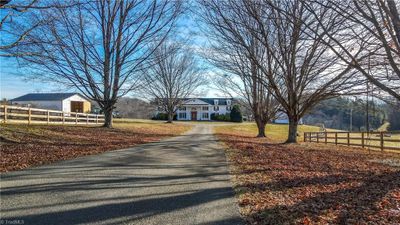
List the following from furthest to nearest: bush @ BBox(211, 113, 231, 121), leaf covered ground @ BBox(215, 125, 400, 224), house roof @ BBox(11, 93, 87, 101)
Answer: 1. bush @ BBox(211, 113, 231, 121)
2. house roof @ BBox(11, 93, 87, 101)
3. leaf covered ground @ BBox(215, 125, 400, 224)

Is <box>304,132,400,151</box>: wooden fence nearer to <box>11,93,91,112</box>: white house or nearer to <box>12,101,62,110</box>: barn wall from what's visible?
<box>11,93,91,112</box>: white house

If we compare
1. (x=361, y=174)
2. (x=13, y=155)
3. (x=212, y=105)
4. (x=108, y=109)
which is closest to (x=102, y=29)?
(x=108, y=109)

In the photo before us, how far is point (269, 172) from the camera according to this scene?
→ 8992 mm

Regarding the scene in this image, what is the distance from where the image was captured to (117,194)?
6.11 m

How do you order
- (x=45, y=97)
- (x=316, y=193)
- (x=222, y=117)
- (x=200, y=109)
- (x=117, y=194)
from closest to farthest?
(x=117, y=194), (x=316, y=193), (x=45, y=97), (x=222, y=117), (x=200, y=109)

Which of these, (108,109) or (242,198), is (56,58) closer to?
(108,109)

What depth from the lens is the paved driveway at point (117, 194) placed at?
4.86 meters

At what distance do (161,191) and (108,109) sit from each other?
2002 centimetres

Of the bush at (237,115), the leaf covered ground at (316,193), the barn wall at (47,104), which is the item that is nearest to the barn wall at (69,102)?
the barn wall at (47,104)

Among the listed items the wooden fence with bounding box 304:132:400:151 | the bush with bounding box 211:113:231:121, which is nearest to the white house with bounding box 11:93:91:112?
the bush with bounding box 211:113:231:121

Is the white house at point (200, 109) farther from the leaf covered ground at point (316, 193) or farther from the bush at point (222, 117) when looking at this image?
the leaf covered ground at point (316, 193)

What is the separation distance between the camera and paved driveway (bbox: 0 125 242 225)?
4863 mm

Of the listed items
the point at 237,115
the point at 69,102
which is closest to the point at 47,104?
the point at 69,102

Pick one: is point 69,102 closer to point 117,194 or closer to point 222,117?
point 222,117
